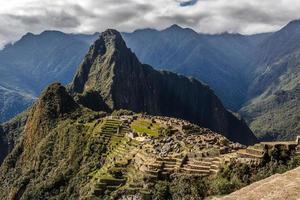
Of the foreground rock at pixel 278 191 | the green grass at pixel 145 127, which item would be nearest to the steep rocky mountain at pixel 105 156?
the green grass at pixel 145 127

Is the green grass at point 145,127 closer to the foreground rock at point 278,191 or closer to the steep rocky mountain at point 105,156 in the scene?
the steep rocky mountain at point 105,156

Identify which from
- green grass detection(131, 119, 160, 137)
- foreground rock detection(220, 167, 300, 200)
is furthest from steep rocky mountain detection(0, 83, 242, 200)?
foreground rock detection(220, 167, 300, 200)

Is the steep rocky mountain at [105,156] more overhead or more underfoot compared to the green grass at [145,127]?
more underfoot

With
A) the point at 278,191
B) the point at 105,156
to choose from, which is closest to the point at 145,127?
the point at 105,156

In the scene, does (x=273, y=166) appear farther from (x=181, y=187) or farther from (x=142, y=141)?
(x=142, y=141)

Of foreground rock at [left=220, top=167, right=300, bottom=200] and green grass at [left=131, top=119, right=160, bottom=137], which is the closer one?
foreground rock at [left=220, top=167, right=300, bottom=200]

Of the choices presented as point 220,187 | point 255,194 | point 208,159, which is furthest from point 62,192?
point 255,194

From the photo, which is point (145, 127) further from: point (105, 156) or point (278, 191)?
point (278, 191)

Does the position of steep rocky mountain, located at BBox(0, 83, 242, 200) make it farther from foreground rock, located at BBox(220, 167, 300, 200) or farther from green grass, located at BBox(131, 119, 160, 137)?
foreground rock, located at BBox(220, 167, 300, 200)

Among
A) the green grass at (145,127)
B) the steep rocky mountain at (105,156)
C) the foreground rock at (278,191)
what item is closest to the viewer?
the foreground rock at (278,191)
